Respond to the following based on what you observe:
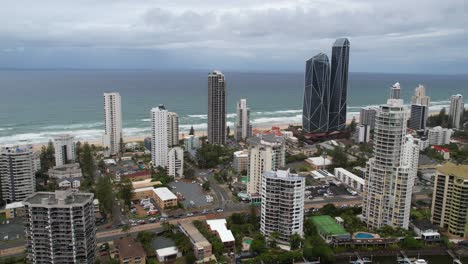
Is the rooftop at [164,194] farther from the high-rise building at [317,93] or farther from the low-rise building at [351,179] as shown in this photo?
the high-rise building at [317,93]

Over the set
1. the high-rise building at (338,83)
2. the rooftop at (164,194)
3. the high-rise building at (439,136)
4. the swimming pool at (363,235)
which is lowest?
the swimming pool at (363,235)

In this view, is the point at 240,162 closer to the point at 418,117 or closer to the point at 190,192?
the point at 190,192

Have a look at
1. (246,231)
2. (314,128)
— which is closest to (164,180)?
(246,231)

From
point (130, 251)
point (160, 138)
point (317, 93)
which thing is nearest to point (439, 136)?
point (317, 93)

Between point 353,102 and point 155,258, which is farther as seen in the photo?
point 353,102

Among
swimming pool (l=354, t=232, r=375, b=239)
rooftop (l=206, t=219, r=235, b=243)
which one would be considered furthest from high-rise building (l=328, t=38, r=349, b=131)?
rooftop (l=206, t=219, r=235, b=243)

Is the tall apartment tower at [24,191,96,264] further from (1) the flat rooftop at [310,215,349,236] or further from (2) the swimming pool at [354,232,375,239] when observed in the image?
(2) the swimming pool at [354,232,375,239]

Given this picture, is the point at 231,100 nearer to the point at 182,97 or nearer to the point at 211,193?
the point at 182,97

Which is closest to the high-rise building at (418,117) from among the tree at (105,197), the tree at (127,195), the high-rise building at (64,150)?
the tree at (127,195)
